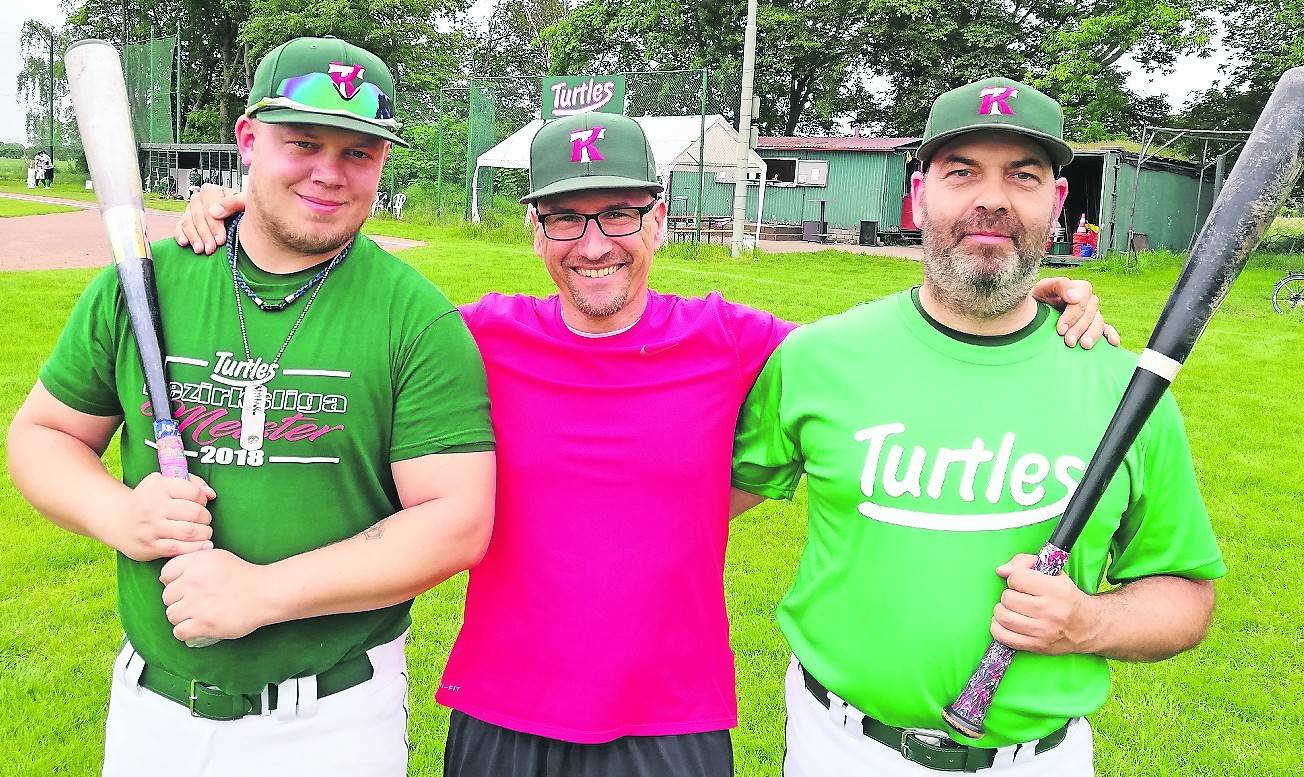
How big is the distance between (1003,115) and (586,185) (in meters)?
1.10

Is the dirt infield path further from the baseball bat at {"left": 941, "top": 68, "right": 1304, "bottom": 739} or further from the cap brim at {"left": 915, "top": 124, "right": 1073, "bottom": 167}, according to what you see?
the baseball bat at {"left": 941, "top": 68, "right": 1304, "bottom": 739}

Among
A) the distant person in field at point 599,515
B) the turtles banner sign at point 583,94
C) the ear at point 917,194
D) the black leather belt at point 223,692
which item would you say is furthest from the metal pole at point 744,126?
the black leather belt at point 223,692

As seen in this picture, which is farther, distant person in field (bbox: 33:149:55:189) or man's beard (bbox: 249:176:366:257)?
distant person in field (bbox: 33:149:55:189)

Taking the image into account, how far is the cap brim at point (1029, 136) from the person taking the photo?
230cm

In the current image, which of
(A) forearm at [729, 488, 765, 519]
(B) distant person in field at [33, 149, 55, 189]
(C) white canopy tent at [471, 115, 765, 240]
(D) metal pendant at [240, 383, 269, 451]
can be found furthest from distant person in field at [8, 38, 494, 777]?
(B) distant person in field at [33, 149, 55, 189]

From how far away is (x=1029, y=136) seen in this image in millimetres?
2330

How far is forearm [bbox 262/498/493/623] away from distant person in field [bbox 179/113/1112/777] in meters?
0.35

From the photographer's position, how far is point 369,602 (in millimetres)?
2215

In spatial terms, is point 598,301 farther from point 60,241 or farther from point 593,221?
point 60,241

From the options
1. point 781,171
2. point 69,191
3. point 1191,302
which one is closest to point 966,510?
point 1191,302

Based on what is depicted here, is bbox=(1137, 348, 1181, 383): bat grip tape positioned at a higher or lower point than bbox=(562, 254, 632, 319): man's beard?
lower

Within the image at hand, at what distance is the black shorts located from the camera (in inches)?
101

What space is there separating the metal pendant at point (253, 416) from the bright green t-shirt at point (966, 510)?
1416mm

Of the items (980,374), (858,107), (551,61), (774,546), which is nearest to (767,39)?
(858,107)
